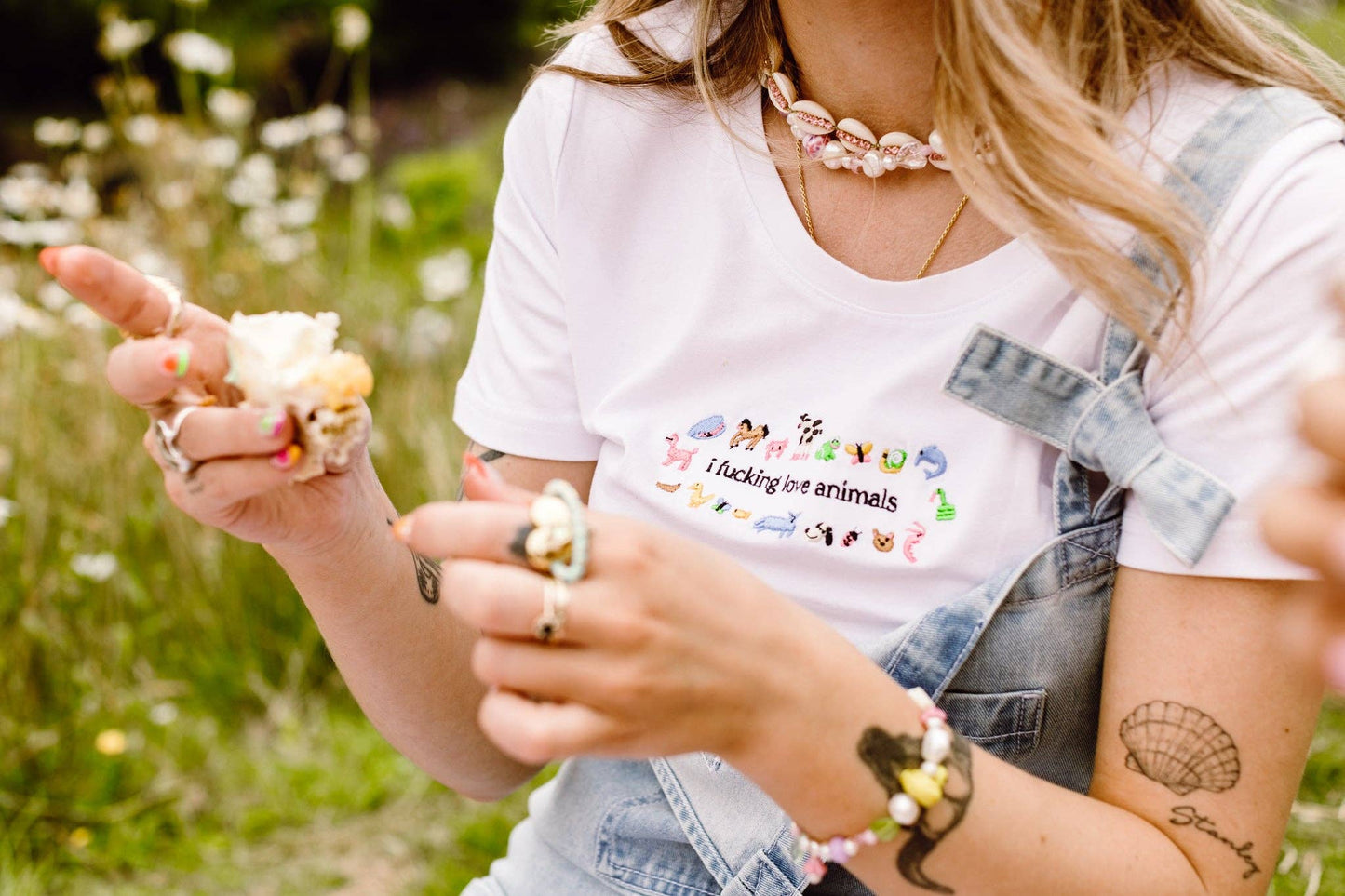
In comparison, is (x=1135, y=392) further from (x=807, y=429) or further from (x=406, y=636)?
(x=406, y=636)

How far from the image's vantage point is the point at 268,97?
7.64m

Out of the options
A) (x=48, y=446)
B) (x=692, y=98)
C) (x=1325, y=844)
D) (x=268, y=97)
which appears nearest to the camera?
(x=692, y=98)

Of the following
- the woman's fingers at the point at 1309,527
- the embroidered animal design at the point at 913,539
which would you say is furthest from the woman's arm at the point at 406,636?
the woman's fingers at the point at 1309,527

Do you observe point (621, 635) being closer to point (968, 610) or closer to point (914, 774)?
point (914, 774)

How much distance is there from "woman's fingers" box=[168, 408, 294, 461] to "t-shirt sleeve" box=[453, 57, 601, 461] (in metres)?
0.48

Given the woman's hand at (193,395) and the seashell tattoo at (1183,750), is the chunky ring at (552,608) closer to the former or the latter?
the woman's hand at (193,395)

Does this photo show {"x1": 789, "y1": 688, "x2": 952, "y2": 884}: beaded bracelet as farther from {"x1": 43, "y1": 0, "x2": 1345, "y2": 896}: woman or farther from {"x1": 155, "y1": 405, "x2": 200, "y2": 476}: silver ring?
{"x1": 155, "y1": 405, "x2": 200, "y2": 476}: silver ring

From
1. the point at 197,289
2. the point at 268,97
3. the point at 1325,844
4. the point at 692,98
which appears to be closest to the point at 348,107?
the point at 268,97

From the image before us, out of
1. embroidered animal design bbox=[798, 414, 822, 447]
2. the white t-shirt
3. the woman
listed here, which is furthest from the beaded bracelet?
embroidered animal design bbox=[798, 414, 822, 447]

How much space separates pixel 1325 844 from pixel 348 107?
7452 mm

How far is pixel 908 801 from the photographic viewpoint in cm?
96

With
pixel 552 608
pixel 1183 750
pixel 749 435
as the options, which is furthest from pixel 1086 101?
pixel 552 608

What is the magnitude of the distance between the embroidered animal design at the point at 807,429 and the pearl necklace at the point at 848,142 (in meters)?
0.30

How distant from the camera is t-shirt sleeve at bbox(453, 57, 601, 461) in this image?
57.0 inches
